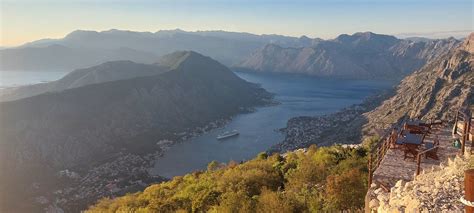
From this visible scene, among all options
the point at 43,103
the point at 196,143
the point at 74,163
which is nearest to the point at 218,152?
the point at 196,143

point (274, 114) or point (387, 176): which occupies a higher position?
point (387, 176)

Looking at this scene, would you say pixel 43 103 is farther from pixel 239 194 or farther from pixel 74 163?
pixel 239 194

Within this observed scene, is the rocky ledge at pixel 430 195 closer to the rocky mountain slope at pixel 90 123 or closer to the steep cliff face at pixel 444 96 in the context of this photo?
the rocky mountain slope at pixel 90 123

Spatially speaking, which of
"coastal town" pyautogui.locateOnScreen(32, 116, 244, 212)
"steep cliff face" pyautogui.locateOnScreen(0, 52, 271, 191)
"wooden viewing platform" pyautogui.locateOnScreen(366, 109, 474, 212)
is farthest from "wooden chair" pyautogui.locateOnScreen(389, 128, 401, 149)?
"steep cliff face" pyautogui.locateOnScreen(0, 52, 271, 191)

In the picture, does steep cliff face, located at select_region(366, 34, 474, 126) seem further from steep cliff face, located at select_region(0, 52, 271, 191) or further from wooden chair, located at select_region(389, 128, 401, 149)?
wooden chair, located at select_region(389, 128, 401, 149)

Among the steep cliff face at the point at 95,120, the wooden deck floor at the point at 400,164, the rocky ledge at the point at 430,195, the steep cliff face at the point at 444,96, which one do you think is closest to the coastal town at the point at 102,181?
the steep cliff face at the point at 95,120

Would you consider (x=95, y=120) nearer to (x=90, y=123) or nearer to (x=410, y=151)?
(x=90, y=123)
